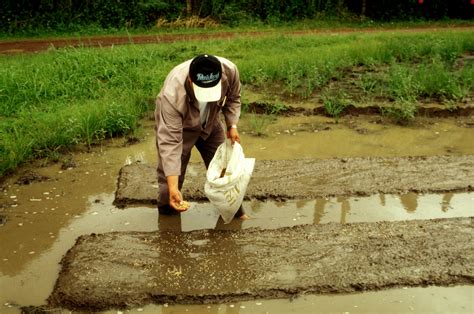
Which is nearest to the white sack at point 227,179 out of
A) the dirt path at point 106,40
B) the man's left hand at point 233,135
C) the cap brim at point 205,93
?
the man's left hand at point 233,135

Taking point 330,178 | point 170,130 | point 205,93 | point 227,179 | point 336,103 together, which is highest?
point 205,93

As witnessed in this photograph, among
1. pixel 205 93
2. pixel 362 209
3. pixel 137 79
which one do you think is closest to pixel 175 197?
pixel 205 93

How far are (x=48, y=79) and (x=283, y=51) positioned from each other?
4299 mm

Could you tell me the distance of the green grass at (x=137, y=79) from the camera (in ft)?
19.1

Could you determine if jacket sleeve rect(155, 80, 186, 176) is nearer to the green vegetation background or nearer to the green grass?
the green grass

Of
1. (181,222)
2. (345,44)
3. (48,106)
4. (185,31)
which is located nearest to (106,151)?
(48,106)

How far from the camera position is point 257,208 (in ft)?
14.3

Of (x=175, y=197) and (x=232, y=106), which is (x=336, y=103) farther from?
(x=175, y=197)

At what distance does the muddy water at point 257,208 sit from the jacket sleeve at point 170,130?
849 mm

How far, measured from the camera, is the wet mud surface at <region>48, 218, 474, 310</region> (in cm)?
319

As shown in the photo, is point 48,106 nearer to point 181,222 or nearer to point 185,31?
point 181,222

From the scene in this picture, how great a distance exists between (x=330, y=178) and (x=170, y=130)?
1961 mm

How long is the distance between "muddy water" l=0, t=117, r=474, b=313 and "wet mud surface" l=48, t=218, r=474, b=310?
0.30 ft

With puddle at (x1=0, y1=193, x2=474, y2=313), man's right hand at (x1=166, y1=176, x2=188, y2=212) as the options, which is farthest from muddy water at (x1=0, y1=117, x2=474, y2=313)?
man's right hand at (x1=166, y1=176, x2=188, y2=212)
